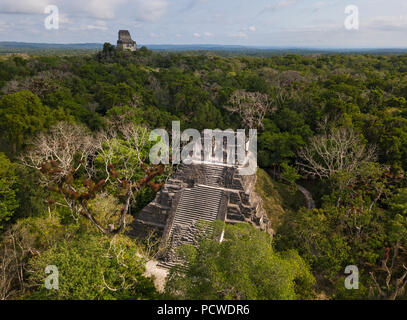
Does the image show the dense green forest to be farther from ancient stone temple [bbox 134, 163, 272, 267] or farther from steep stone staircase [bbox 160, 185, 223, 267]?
ancient stone temple [bbox 134, 163, 272, 267]

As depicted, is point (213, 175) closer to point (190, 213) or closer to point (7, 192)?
point (190, 213)

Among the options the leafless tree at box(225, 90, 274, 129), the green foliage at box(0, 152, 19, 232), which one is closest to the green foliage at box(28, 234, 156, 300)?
the green foliage at box(0, 152, 19, 232)

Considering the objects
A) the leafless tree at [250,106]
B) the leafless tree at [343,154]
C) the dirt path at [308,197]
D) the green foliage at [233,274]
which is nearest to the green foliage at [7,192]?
the green foliage at [233,274]

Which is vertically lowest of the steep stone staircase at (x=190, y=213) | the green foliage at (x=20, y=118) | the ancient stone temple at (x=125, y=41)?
the steep stone staircase at (x=190, y=213)

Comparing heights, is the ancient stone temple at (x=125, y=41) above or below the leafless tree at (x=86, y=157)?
above

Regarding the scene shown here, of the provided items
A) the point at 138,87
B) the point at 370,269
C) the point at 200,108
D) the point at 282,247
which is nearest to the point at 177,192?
the point at 282,247

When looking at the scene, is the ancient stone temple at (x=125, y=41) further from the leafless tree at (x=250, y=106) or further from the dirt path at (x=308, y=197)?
the dirt path at (x=308, y=197)
